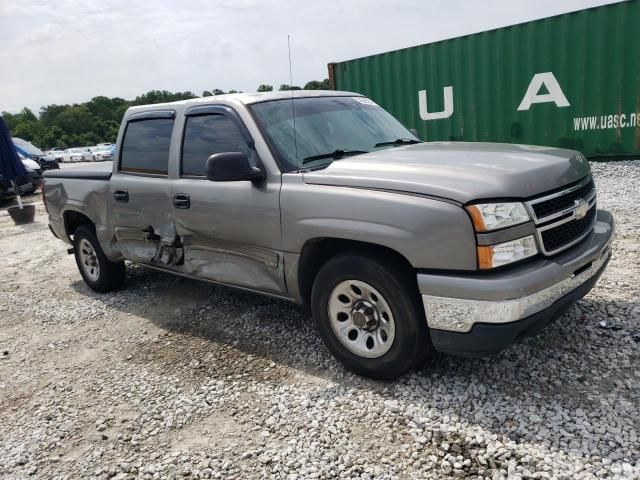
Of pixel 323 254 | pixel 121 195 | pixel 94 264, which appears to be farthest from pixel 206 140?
pixel 94 264

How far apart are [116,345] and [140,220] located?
1.10 metres

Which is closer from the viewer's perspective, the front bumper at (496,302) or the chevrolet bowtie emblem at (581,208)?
the front bumper at (496,302)

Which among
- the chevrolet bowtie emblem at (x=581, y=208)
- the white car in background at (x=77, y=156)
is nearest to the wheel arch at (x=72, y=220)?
the chevrolet bowtie emblem at (x=581, y=208)

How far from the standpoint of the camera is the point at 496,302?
2.56m

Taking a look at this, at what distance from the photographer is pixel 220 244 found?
3.88 meters

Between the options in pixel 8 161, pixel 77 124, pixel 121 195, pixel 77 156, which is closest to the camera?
pixel 121 195

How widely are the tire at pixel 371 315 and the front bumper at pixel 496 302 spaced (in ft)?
0.47

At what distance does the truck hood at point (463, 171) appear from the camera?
8.82ft

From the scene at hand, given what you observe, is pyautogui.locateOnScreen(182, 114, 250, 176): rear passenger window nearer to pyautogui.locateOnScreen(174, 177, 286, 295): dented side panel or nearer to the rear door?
pyautogui.locateOnScreen(174, 177, 286, 295): dented side panel

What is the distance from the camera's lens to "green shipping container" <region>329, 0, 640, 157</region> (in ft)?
27.1

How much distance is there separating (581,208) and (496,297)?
0.98 meters

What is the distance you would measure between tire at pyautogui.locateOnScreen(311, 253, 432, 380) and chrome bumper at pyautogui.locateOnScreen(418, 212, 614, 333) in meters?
0.16

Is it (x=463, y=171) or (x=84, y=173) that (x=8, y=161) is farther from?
(x=463, y=171)

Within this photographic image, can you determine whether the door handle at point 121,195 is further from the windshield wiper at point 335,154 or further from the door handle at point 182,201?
the windshield wiper at point 335,154
